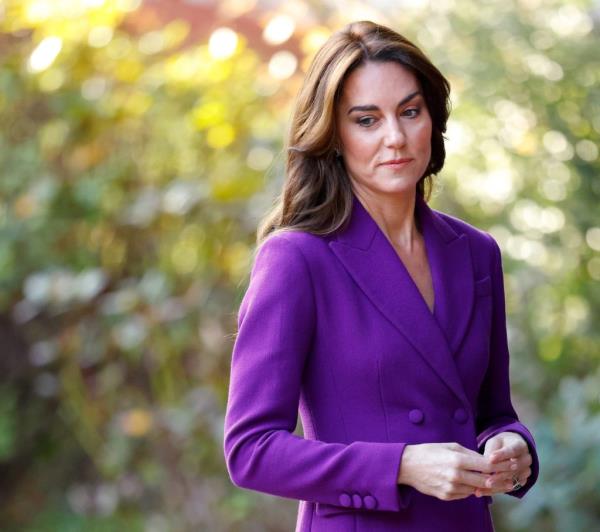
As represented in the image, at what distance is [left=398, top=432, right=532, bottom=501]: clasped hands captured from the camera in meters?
1.94

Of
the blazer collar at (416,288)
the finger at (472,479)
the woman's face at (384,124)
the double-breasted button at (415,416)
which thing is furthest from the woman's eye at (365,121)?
the finger at (472,479)

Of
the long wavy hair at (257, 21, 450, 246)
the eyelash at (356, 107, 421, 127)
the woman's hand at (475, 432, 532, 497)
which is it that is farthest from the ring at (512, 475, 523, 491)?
the eyelash at (356, 107, 421, 127)

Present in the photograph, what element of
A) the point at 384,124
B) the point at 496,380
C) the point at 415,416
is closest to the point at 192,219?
the point at 496,380

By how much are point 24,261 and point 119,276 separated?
0.41m

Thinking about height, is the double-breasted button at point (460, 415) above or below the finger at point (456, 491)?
above

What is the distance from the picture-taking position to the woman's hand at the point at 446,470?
193cm

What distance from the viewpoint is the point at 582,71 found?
13.1 ft

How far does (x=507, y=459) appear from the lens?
2.05 meters

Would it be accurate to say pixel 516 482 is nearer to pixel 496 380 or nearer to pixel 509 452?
pixel 509 452

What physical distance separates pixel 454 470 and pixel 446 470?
0.04 feet

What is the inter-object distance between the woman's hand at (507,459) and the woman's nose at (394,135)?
52cm

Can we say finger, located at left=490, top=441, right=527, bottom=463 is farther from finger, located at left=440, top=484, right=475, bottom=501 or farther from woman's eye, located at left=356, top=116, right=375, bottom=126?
woman's eye, located at left=356, top=116, right=375, bottom=126

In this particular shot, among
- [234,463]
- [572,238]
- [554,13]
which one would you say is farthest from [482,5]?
[234,463]

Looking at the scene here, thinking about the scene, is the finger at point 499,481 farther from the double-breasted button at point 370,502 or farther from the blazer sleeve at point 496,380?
the blazer sleeve at point 496,380
